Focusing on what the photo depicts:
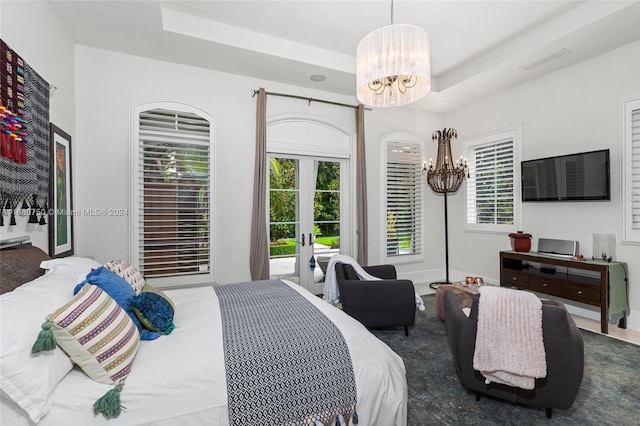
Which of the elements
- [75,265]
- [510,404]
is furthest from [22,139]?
[510,404]

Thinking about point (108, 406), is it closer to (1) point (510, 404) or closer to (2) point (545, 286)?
(1) point (510, 404)

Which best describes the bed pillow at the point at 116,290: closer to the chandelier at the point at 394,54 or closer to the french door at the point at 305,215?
the chandelier at the point at 394,54

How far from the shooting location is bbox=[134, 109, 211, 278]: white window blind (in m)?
3.60

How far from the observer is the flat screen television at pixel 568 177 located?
3475mm

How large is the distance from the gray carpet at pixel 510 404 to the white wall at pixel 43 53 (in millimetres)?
2994

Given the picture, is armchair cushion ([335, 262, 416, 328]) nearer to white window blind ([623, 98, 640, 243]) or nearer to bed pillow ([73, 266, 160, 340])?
bed pillow ([73, 266, 160, 340])

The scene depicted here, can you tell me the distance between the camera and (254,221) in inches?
158

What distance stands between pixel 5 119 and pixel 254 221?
2.51m

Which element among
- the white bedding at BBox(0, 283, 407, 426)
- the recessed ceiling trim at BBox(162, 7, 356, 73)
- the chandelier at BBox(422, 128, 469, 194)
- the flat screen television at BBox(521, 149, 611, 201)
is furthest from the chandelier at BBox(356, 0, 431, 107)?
the chandelier at BBox(422, 128, 469, 194)

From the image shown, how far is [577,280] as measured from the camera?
3.43m

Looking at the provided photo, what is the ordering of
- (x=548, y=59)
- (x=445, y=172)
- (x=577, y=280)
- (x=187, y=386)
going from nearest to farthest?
(x=187, y=386) → (x=577, y=280) → (x=548, y=59) → (x=445, y=172)

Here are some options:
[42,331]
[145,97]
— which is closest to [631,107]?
[42,331]

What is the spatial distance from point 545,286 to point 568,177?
136 cm

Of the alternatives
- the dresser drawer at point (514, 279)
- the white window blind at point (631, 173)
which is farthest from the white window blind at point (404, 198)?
the white window blind at point (631, 173)
